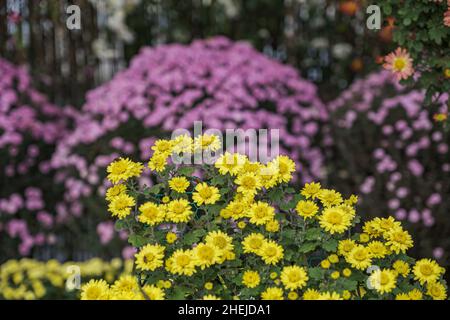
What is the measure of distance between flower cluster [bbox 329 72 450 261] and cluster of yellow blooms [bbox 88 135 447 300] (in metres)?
1.90

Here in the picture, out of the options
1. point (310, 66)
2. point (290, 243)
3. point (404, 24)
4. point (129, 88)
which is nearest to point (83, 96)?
point (129, 88)

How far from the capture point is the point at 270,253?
5.95 ft

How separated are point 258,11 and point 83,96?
1.83 m

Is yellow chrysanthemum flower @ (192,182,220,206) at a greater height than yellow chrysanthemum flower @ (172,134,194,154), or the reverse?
yellow chrysanthemum flower @ (172,134,194,154)

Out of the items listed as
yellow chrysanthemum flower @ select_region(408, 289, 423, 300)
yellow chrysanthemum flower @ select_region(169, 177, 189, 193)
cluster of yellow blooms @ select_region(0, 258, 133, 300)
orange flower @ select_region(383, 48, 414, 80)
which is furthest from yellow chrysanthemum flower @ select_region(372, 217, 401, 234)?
cluster of yellow blooms @ select_region(0, 258, 133, 300)

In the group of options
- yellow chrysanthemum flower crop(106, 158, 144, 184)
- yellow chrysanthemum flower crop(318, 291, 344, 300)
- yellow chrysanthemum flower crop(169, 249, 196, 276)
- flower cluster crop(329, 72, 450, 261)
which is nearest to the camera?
yellow chrysanthemum flower crop(318, 291, 344, 300)

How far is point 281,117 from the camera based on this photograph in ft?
14.4

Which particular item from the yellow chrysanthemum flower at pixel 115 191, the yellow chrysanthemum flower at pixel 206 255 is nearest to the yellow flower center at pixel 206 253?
the yellow chrysanthemum flower at pixel 206 255

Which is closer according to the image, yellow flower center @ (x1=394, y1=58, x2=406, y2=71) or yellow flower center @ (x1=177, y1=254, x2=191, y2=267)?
yellow flower center @ (x1=177, y1=254, x2=191, y2=267)

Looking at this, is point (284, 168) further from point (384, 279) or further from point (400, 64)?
point (400, 64)

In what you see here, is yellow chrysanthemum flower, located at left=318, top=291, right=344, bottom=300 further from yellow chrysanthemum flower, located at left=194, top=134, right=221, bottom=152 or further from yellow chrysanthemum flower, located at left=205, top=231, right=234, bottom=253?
yellow chrysanthemum flower, located at left=194, top=134, right=221, bottom=152

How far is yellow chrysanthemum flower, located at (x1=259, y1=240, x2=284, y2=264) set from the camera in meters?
1.81

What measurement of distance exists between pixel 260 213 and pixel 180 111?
2447 mm

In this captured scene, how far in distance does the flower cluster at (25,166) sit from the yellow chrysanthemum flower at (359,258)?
3086 mm
